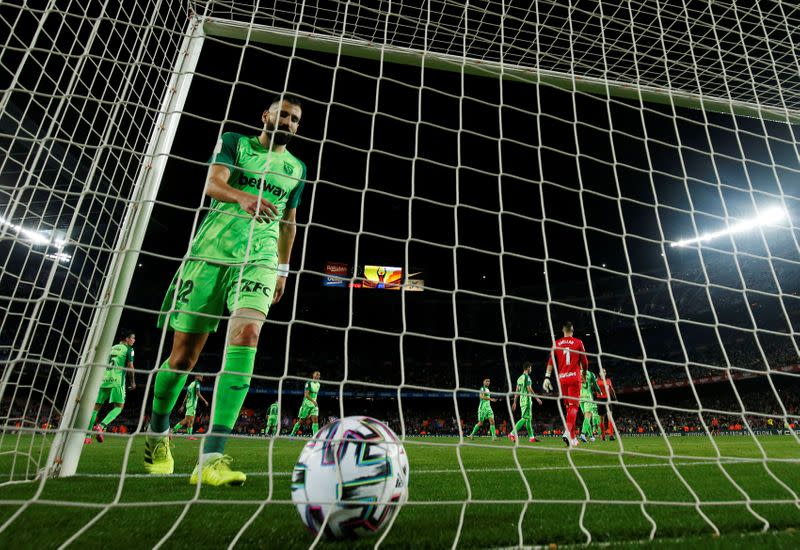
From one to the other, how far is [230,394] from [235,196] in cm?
91

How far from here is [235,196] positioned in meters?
2.21

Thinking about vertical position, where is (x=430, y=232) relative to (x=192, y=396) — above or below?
above

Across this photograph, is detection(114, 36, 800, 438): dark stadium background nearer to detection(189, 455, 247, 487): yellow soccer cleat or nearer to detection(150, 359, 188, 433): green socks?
detection(150, 359, 188, 433): green socks

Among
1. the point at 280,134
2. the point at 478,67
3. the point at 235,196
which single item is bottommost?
the point at 235,196

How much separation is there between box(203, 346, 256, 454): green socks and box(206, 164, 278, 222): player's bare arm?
64cm

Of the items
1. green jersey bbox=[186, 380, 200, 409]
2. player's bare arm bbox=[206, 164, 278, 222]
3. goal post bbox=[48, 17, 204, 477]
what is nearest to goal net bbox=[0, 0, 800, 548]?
goal post bbox=[48, 17, 204, 477]

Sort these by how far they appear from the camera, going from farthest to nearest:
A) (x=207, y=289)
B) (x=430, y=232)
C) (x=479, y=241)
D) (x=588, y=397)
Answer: (x=479, y=241), (x=430, y=232), (x=588, y=397), (x=207, y=289)

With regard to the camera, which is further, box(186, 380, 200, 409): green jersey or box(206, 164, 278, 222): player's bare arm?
box(186, 380, 200, 409): green jersey

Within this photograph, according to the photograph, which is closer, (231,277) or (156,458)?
(231,277)

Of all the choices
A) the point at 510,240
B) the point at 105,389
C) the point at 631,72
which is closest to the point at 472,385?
the point at 510,240

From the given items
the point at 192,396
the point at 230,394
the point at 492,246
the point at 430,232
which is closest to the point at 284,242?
the point at 230,394

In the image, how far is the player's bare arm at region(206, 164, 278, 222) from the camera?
7.08 ft

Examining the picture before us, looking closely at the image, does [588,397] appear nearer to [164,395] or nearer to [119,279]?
[164,395]

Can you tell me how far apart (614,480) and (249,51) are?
4543mm
